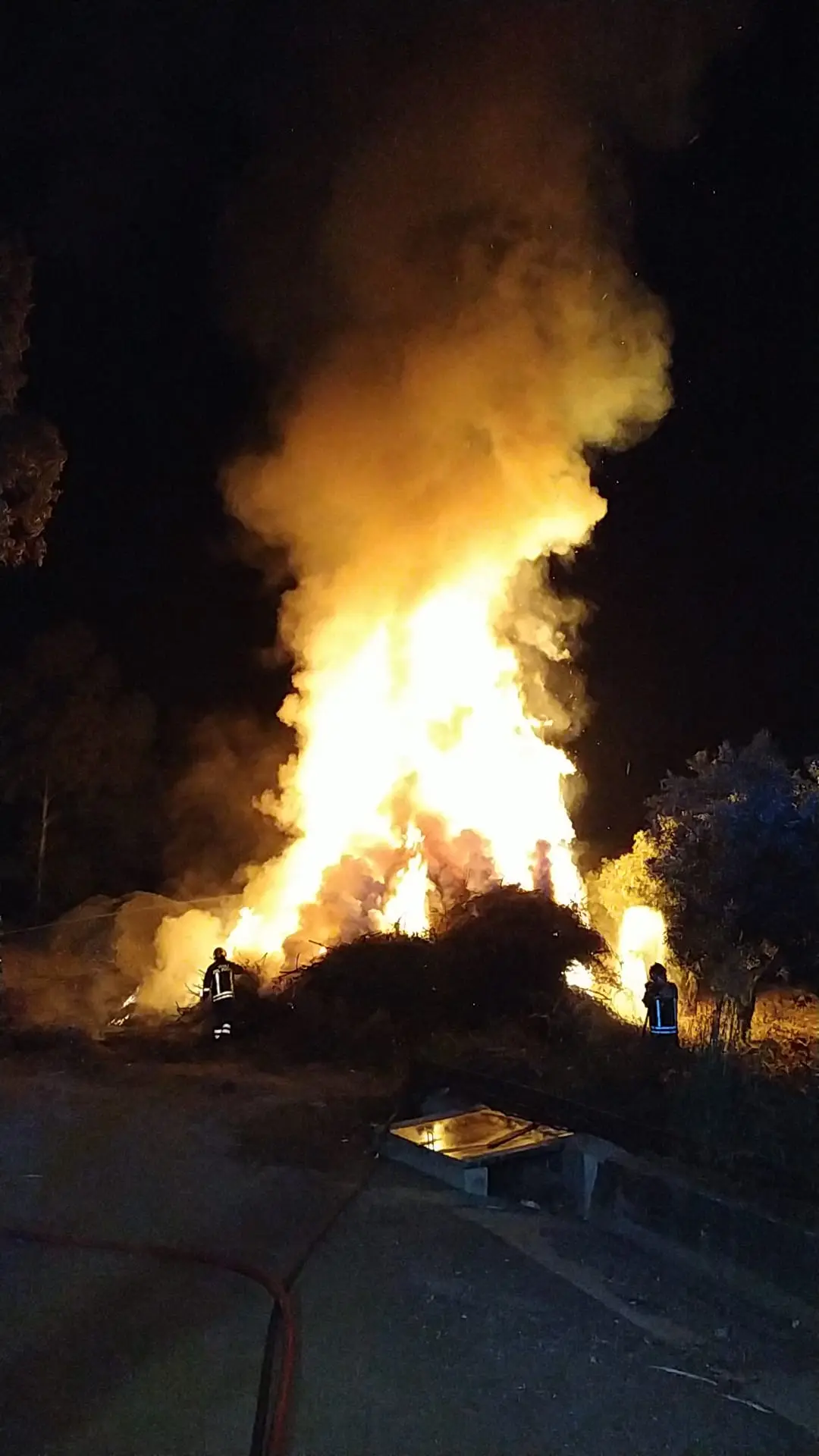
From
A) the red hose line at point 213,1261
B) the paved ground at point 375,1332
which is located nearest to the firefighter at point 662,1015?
the paved ground at point 375,1332

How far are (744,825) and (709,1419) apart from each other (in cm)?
733

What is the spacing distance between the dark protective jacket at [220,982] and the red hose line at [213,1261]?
5291mm

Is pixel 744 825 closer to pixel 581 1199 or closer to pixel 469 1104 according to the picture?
pixel 469 1104

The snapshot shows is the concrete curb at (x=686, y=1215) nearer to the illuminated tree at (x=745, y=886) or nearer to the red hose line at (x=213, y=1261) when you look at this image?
the red hose line at (x=213, y=1261)

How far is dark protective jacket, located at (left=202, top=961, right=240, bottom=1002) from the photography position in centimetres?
1148

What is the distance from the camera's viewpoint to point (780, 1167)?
6129mm

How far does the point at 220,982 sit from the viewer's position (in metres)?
11.6

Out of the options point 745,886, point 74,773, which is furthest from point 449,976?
point 74,773

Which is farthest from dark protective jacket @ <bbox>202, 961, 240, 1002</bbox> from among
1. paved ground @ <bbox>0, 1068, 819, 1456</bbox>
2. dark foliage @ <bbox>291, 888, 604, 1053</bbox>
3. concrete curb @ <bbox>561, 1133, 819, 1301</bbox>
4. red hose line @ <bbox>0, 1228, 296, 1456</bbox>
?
red hose line @ <bbox>0, 1228, 296, 1456</bbox>

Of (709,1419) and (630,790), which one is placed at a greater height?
(630,790)

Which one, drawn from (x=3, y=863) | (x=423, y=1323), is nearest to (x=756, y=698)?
(x=3, y=863)

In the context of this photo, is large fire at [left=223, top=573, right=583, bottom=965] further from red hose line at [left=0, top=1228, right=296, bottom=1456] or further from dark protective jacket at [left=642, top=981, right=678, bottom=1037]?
red hose line at [left=0, top=1228, right=296, bottom=1456]

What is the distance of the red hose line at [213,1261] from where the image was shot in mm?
4461

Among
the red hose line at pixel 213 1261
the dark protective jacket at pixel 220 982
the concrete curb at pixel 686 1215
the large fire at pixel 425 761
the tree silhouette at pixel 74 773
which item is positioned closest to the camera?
the red hose line at pixel 213 1261
